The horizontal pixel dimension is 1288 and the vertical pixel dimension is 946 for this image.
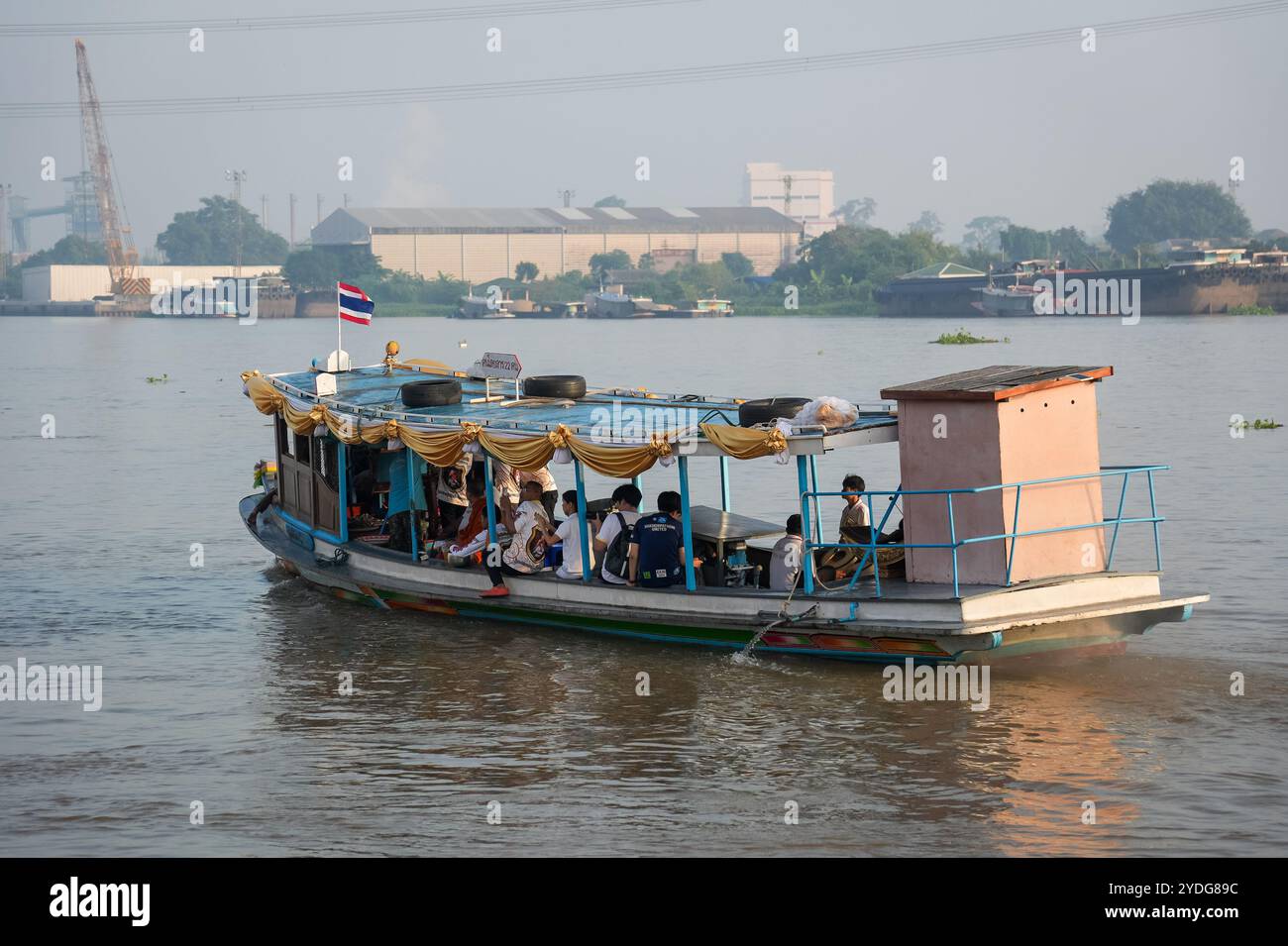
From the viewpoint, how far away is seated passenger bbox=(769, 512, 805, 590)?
15.0m

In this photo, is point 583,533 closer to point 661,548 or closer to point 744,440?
point 661,548

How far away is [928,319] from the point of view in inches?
5221

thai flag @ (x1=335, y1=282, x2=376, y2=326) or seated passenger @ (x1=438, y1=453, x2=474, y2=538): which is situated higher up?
thai flag @ (x1=335, y1=282, x2=376, y2=326)

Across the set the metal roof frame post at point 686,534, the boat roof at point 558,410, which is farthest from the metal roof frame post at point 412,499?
the metal roof frame post at point 686,534

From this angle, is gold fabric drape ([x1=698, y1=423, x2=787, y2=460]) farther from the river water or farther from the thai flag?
the thai flag

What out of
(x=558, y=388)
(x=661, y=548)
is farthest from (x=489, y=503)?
(x=661, y=548)

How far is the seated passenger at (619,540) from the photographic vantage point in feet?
52.1

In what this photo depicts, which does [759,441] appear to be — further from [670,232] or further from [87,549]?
[670,232]

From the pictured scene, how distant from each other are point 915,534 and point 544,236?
170 meters

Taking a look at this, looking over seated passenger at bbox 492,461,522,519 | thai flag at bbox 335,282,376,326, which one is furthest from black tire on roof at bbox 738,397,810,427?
thai flag at bbox 335,282,376,326

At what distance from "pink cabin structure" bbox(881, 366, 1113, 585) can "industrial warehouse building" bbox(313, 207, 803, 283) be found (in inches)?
6470

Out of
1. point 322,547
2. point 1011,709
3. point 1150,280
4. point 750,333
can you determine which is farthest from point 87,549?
point 1150,280

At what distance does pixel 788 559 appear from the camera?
1500cm
